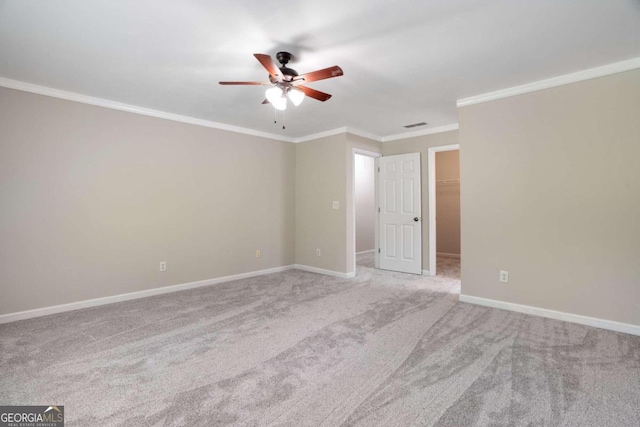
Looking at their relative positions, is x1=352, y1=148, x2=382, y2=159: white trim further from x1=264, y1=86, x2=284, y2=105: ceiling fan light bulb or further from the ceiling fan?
x1=264, y1=86, x2=284, y2=105: ceiling fan light bulb

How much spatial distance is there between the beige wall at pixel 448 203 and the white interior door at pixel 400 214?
220 cm

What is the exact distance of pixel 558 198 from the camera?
3.11 m

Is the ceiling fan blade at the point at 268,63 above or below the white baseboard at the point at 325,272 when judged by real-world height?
above

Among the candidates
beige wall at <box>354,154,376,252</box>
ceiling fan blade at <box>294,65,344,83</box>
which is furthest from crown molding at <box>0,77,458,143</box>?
ceiling fan blade at <box>294,65,344,83</box>

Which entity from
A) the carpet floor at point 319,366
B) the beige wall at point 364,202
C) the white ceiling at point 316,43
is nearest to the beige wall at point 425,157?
the white ceiling at point 316,43

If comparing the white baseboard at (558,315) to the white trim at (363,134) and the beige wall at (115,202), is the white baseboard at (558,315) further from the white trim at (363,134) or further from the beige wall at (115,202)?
the beige wall at (115,202)

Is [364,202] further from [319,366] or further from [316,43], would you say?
[319,366]

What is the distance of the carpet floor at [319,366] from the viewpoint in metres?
1.73

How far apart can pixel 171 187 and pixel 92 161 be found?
0.93 metres

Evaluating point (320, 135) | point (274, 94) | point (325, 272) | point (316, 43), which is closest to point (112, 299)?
point (325, 272)

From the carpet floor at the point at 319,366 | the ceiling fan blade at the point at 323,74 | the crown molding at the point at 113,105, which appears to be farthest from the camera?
the crown molding at the point at 113,105

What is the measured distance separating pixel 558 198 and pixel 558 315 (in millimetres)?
1182

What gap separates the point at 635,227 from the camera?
2742mm

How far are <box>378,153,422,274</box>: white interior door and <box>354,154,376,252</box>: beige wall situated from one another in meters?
1.77
